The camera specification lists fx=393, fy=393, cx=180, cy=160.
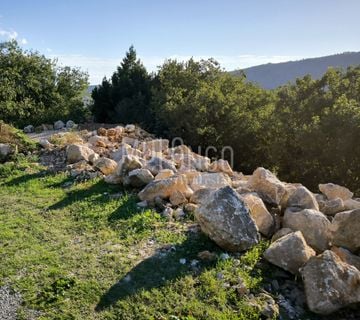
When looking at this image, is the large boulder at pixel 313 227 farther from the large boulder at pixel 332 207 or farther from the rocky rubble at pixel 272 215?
the large boulder at pixel 332 207

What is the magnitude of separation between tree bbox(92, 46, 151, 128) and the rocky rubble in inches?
563

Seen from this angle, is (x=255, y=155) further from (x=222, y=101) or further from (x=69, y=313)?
(x=69, y=313)

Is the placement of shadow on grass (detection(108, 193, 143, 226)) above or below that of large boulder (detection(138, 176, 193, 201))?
below

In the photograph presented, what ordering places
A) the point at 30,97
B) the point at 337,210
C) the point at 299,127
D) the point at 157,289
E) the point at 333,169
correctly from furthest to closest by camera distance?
the point at 30,97, the point at 299,127, the point at 333,169, the point at 337,210, the point at 157,289

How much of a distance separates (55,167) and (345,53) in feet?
277

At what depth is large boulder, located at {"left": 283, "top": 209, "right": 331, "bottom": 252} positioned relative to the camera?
18.7 ft

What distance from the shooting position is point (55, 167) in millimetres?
9156

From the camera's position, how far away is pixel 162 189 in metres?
7.03

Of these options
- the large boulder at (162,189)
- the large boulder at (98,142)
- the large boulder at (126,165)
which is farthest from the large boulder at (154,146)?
the large boulder at (162,189)

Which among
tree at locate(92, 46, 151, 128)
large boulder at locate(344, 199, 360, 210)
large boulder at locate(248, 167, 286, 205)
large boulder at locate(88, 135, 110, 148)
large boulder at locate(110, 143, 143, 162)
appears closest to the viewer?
large boulder at locate(344, 199, 360, 210)

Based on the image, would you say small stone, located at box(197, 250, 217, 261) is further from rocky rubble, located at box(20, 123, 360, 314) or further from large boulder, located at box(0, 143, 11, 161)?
large boulder, located at box(0, 143, 11, 161)

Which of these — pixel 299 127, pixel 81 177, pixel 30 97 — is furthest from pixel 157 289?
pixel 30 97

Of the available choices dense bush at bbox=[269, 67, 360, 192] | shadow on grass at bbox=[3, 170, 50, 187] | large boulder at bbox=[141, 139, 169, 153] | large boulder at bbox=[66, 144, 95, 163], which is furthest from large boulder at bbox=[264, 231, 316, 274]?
dense bush at bbox=[269, 67, 360, 192]

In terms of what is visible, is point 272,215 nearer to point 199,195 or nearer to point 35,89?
point 199,195
